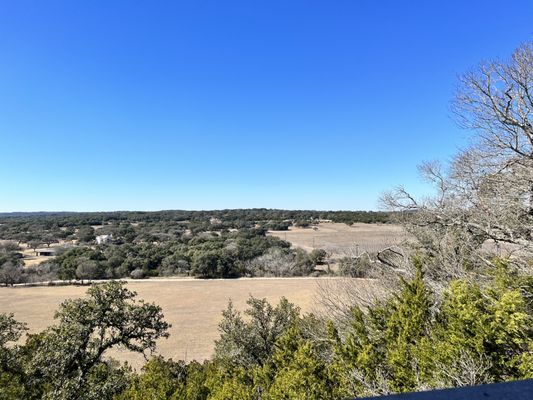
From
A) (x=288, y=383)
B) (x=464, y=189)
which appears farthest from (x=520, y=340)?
(x=464, y=189)

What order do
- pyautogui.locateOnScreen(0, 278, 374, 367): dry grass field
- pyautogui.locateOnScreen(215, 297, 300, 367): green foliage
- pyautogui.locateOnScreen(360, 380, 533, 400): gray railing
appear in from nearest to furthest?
pyautogui.locateOnScreen(360, 380, 533, 400): gray railing
pyautogui.locateOnScreen(215, 297, 300, 367): green foliage
pyautogui.locateOnScreen(0, 278, 374, 367): dry grass field

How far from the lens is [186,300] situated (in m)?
39.5

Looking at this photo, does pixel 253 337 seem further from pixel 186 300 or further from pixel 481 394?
pixel 186 300

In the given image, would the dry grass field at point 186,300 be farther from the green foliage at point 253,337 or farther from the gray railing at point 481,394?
the gray railing at point 481,394

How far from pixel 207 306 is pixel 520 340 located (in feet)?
107

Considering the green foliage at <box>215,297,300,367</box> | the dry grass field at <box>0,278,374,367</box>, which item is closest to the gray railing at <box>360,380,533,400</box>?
the green foliage at <box>215,297,300,367</box>

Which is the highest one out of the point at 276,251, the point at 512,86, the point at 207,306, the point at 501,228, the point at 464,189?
the point at 512,86

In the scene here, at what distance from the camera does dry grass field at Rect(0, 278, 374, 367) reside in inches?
1001

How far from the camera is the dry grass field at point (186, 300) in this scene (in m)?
25.4

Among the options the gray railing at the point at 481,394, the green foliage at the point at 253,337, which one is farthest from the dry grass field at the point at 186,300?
the gray railing at the point at 481,394

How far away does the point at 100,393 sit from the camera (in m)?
10.0

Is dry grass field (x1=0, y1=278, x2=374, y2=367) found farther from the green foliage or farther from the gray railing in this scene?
the gray railing

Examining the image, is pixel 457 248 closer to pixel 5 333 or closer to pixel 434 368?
pixel 434 368

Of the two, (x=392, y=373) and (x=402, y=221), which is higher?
(x=402, y=221)
